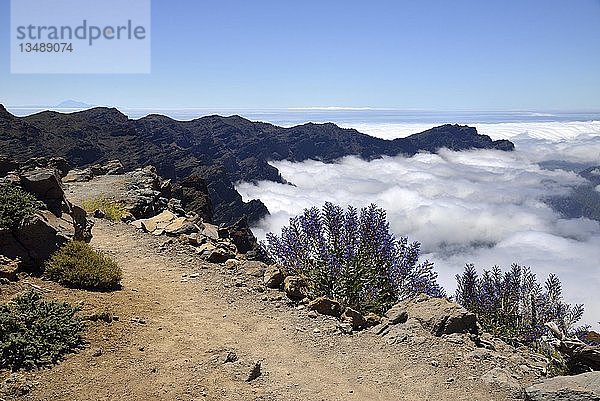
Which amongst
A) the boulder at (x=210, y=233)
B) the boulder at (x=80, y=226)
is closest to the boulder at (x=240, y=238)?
the boulder at (x=210, y=233)

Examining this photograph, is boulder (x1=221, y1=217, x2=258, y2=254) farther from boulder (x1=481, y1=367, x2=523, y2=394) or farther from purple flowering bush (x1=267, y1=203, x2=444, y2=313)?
boulder (x1=481, y1=367, x2=523, y2=394)

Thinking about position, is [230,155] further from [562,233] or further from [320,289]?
[320,289]

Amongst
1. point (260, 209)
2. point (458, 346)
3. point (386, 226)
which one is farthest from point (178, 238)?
point (260, 209)

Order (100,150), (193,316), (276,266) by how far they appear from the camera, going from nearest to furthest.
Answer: (193,316) → (276,266) → (100,150)

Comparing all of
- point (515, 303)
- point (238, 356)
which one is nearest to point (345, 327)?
point (238, 356)

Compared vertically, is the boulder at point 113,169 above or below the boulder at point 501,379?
below

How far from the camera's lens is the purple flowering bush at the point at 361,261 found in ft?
29.5

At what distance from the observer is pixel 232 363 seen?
271 inches

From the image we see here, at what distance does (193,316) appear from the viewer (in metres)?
8.81

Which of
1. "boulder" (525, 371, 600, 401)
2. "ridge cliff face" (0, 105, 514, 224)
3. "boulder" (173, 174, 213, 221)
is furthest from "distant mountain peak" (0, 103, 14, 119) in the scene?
"boulder" (525, 371, 600, 401)

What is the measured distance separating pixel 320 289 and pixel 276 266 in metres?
1.62

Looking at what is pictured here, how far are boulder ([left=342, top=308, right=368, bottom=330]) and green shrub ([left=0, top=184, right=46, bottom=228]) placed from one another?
6117 mm

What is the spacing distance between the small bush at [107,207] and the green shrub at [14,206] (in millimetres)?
7155

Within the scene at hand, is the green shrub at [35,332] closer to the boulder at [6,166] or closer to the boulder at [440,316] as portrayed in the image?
the boulder at [440,316]
